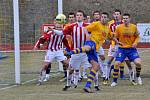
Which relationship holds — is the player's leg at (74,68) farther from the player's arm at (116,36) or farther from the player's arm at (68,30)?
the player's arm at (116,36)

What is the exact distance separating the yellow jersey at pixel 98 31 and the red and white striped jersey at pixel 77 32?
169 mm

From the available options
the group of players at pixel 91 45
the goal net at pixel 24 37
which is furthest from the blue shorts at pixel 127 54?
the goal net at pixel 24 37

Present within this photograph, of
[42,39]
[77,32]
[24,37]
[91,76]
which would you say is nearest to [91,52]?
[91,76]

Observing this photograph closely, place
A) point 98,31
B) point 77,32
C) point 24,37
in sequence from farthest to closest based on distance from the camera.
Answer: point 24,37 → point 98,31 → point 77,32

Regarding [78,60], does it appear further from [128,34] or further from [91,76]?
[128,34]

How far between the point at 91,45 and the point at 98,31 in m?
0.89

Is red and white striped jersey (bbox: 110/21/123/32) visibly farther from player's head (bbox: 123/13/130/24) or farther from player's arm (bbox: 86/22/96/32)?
player's arm (bbox: 86/22/96/32)

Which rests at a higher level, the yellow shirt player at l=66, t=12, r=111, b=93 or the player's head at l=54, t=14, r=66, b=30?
the player's head at l=54, t=14, r=66, b=30

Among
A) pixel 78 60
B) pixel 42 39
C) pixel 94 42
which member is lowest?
pixel 78 60

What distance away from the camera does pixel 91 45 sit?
40.4ft

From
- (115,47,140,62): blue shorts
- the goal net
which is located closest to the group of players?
(115,47,140,62): blue shorts

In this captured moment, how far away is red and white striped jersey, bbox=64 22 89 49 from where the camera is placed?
12.8 m

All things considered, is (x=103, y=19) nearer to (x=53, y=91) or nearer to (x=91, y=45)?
(x=91, y=45)

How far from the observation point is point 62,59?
1464 centimetres
